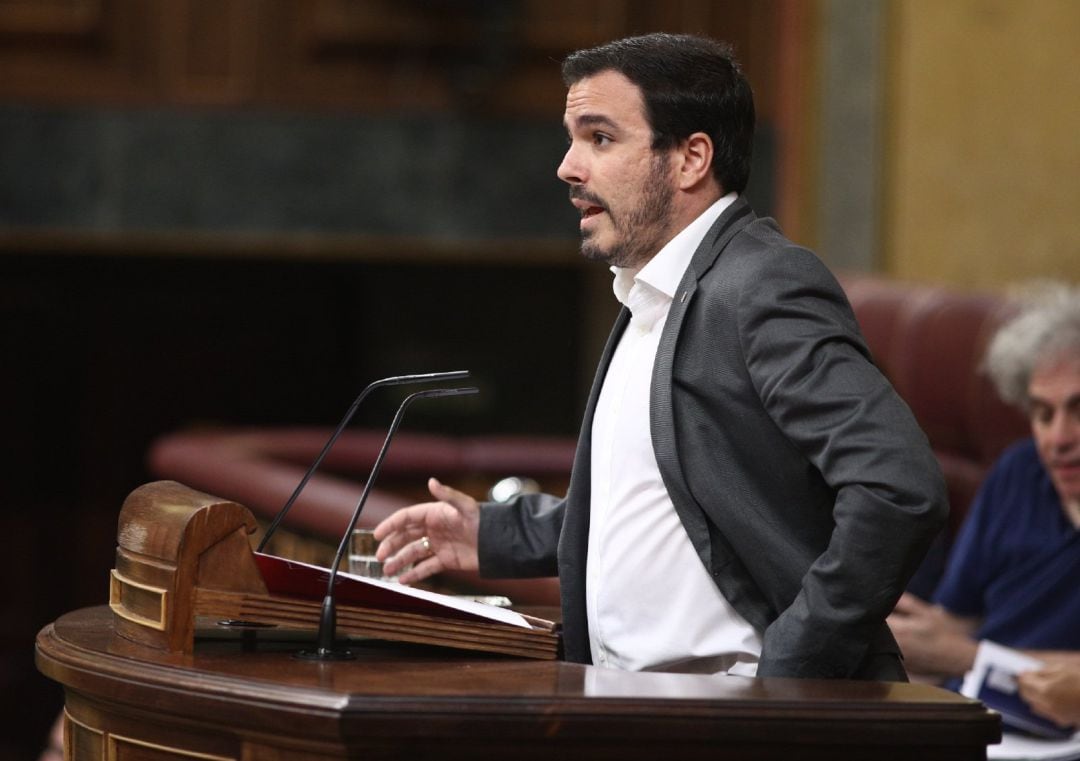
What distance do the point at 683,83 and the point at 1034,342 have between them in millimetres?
1520

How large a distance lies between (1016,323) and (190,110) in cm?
383

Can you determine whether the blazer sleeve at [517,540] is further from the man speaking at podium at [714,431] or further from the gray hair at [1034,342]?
the gray hair at [1034,342]

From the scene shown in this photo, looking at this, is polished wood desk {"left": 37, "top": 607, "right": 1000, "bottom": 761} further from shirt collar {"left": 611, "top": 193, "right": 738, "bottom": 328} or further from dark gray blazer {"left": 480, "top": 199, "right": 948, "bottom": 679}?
shirt collar {"left": 611, "top": 193, "right": 738, "bottom": 328}

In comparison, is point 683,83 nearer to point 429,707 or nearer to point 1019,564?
point 429,707

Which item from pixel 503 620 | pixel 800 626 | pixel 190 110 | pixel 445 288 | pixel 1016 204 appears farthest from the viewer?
pixel 445 288

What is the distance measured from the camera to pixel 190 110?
20.7 feet

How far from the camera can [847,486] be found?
167 centimetres

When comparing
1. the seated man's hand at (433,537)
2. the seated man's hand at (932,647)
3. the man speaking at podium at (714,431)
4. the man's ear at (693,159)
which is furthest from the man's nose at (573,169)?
the seated man's hand at (932,647)

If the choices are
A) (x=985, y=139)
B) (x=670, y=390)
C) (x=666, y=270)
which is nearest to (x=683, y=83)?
(x=666, y=270)

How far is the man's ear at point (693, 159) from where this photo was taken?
1.95 metres

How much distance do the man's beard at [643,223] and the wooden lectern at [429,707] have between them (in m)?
0.51

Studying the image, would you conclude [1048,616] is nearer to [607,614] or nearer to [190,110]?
[607,614]

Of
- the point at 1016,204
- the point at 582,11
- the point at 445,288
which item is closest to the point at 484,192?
the point at 582,11

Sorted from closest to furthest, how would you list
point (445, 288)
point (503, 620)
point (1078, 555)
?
point (503, 620) → point (1078, 555) → point (445, 288)
